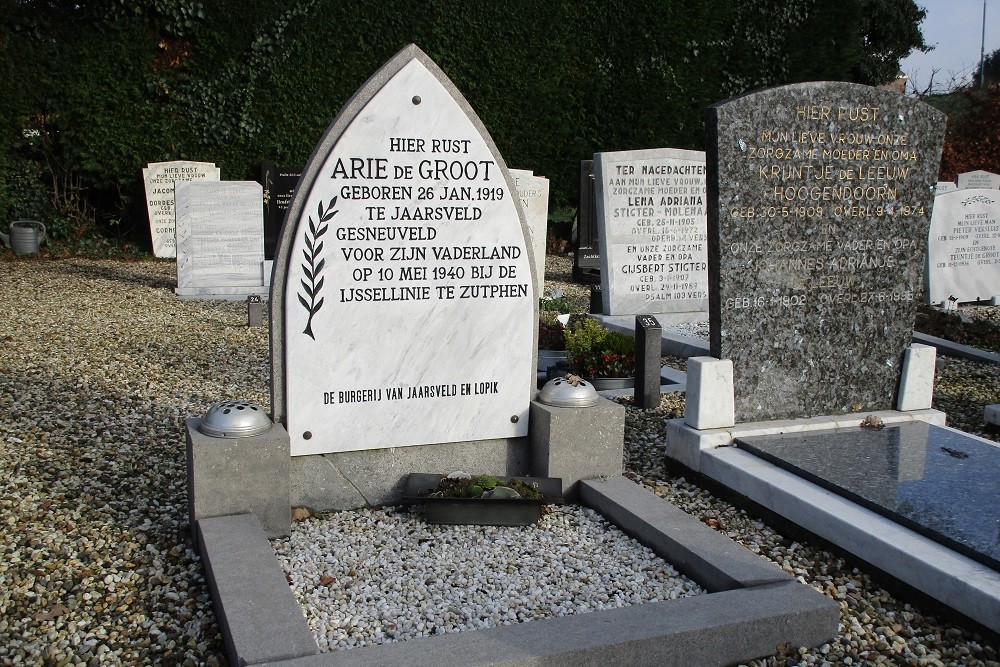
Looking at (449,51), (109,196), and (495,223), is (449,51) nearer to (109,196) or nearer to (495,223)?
(109,196)

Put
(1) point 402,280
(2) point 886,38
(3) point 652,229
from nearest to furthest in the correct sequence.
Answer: (1) point 402,280
(3) point 652,229
(2) point 886,38

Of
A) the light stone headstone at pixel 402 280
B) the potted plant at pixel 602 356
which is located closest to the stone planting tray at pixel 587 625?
the light stone headstone at pixel 402 280

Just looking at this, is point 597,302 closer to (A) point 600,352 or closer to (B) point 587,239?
(A) point 600,352

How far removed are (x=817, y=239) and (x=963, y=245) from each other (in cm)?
606

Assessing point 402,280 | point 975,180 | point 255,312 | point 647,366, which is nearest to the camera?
point 402,280

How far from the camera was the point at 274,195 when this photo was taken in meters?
14.1

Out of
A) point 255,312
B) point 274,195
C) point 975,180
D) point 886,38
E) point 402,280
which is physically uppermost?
point 886,38

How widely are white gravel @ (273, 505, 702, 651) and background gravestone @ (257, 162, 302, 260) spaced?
10.5 metres

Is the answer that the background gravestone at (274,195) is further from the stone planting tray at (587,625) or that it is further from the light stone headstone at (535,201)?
the stone planting tray at (587,625)

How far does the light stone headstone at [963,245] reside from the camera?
9453 millimetres

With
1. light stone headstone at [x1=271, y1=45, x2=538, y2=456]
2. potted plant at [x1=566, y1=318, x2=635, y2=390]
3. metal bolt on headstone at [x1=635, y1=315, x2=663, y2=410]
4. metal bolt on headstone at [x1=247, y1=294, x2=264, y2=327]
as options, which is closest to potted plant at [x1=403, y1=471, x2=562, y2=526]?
light stone headstone at [x1=271, y1=45, x2=538, y2=456]

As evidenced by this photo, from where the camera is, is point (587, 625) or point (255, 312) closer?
point (587, 625)

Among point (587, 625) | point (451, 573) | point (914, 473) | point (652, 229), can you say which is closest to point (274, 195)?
point (652, 229)

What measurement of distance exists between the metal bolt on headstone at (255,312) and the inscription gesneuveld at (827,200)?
17.7ft
